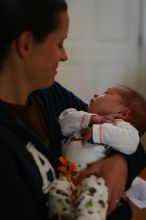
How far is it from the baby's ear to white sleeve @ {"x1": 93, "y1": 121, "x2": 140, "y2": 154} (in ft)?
0.67

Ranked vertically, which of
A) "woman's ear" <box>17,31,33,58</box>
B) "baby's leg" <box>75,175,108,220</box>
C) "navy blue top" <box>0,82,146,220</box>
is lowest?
"baby's leg" <box>75,175,108,220</box>

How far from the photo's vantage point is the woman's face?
1.04 m

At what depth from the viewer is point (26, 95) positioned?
1.15m

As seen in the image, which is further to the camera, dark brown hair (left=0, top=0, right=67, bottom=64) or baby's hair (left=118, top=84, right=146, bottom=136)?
baby's hair (left=118, top=84, right=146, bottom=136)

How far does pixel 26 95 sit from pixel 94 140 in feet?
1.06

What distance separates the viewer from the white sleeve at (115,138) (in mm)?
1349

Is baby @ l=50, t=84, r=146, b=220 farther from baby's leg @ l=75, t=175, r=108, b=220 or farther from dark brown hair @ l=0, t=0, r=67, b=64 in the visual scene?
dark brown hair @ l=0, t=0, r=67, b=64

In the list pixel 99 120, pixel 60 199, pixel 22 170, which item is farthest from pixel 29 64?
pixel 99 120

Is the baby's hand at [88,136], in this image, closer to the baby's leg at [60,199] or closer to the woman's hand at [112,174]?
the woman's hand at [112,174]

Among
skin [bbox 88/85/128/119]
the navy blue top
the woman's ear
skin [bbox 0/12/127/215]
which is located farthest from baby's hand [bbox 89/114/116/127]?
the woman's ear

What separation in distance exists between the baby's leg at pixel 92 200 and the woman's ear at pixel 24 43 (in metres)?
0.40

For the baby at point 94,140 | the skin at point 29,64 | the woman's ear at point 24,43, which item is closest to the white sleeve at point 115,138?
the baby at point 94,140

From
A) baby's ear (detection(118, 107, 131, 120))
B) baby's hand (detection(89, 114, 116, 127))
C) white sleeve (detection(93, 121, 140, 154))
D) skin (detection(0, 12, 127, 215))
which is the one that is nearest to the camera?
skin (detection(0, 12, 127, 215))

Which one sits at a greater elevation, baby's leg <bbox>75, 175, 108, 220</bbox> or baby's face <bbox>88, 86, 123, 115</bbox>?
baby's leg <bbox>75, 175, 108, 220</bbox>
